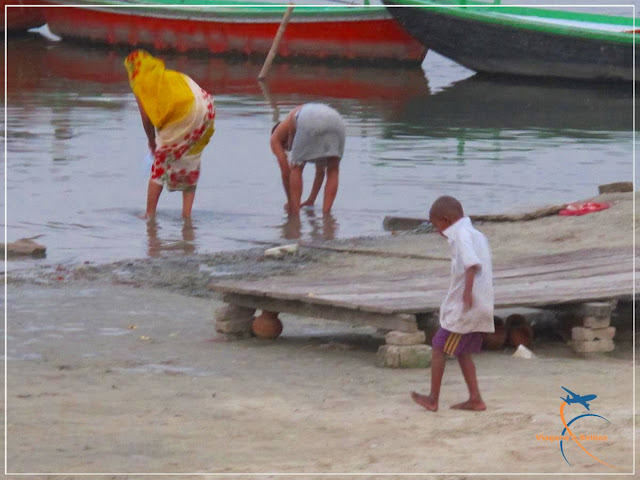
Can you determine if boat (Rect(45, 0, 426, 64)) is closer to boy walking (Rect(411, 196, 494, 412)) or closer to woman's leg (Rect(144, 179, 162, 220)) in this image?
woman's leg (Rect(144, 179, 162, 220))

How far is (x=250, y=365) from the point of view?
589 centimetres

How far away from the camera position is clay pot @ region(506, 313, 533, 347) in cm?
622

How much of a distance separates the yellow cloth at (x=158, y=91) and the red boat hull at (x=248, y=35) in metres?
15.9

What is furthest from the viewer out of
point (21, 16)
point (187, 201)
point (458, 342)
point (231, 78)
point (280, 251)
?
point (21, 16)

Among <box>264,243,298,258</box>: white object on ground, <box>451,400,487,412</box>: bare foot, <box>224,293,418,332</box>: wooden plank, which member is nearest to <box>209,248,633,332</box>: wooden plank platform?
<box>224,293,418,332</box>: wooden plank

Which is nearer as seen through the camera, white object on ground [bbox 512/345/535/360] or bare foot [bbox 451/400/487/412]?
bare foot [bbox 451/400/487/412]

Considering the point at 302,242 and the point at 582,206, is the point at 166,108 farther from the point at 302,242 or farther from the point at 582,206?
the point at 582,206

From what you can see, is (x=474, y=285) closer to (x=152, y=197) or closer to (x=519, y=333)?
(x=519, y=333)

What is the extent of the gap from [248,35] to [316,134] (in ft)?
54.2

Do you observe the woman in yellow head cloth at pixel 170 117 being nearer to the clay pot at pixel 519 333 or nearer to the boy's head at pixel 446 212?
the clay pot at pixel 519 333

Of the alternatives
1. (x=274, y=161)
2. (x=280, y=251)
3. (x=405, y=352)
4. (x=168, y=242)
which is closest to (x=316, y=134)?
(x=168, y=242)

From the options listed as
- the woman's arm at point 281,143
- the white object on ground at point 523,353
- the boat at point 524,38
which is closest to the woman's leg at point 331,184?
the woman's arm at point 281,143

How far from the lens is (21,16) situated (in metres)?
30.2

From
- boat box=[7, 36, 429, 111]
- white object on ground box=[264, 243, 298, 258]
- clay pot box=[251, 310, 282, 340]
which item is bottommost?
boat box=[7, 36, 429, 111]
